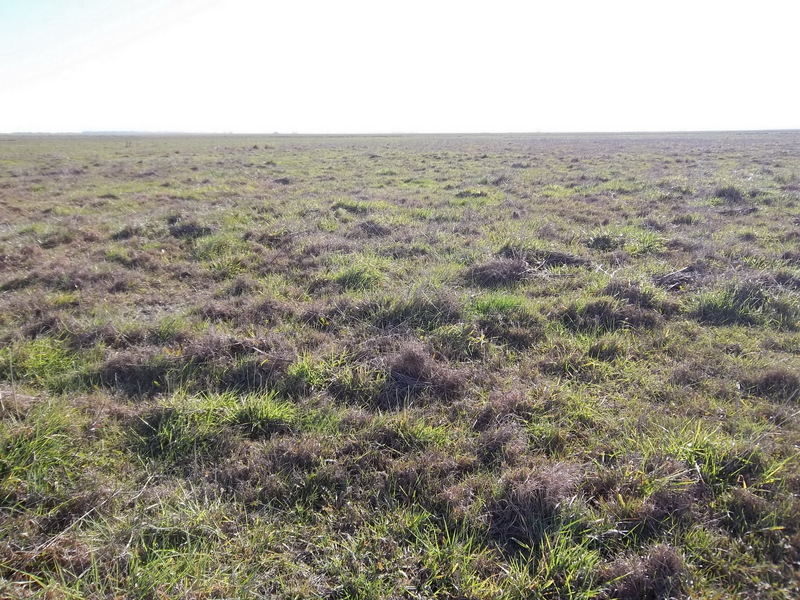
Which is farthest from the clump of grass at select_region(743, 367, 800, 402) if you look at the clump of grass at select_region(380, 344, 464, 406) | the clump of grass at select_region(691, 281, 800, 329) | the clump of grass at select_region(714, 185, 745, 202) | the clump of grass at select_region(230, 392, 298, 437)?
the clump of grass at select_region(714, 185, 745, 202)

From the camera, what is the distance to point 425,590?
226cm

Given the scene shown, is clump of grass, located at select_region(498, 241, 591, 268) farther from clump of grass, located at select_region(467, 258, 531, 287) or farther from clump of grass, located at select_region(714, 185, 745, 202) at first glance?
clump of grass, located at select_region(714, 185, 745, 202)

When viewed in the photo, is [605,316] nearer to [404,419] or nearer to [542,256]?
[542,256]

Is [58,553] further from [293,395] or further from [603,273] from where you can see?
[603,273]

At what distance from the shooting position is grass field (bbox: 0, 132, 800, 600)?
236 cm

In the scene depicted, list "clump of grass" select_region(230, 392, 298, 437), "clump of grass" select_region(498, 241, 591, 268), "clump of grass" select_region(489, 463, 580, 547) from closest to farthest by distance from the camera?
1. "clump of grass" select_region(489, 463, 580, 547)
2. "clump of grass" select_region(230, 392, 298, 437)
3. "clump of grass" select_region(498, 241, 591, 268)

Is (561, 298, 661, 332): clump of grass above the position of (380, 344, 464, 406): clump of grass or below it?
above

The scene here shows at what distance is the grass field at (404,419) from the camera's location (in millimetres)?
2355

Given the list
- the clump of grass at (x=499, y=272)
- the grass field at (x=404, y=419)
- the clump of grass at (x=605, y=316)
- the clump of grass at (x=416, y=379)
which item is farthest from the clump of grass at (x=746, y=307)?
the clump of grass at (x=416, y=379)

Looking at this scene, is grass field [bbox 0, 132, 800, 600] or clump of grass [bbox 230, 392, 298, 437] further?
clump of grass [bbox 230, 392, 298, 437]

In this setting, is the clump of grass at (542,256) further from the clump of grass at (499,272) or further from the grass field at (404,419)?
the clump of grass at (499,272)

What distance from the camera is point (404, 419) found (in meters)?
3.42

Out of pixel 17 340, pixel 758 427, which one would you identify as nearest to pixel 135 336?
pixel 17 340

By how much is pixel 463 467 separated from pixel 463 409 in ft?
2.10
